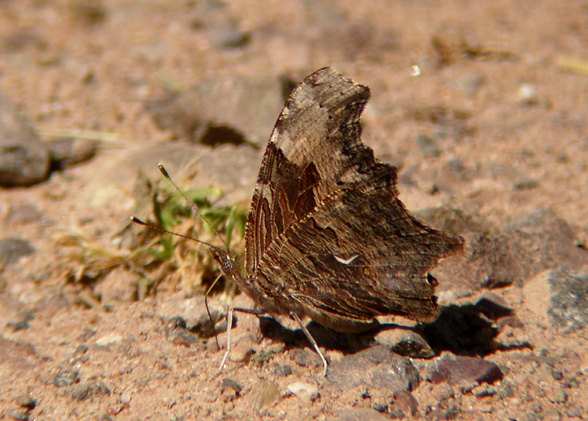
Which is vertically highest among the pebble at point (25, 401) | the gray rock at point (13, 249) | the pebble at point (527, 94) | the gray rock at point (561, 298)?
the pebble at point (527, 94)

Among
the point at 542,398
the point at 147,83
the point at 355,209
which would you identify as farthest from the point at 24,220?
the point at 542,398

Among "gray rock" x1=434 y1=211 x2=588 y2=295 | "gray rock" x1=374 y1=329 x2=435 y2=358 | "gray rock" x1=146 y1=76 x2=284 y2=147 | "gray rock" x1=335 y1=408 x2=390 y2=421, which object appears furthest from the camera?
"gray rock" x1=146 y1=76 x2=284 y2=147

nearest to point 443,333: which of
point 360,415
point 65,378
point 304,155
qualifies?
point 360,415

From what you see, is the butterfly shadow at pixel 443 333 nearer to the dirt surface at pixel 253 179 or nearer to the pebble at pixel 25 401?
the dirt surface at pixel 253 179

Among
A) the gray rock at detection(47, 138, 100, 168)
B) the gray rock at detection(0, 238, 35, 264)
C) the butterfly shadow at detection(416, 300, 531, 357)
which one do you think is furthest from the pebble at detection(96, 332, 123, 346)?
the gray rock at detection(47, 138, 100, 168)

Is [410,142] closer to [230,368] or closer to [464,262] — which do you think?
[464,262]

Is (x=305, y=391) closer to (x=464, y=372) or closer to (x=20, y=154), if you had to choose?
(x=464, y=372)

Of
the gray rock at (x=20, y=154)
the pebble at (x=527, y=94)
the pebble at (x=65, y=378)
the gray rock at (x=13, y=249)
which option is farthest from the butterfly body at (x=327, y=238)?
the pebble at (x=527, y=94)

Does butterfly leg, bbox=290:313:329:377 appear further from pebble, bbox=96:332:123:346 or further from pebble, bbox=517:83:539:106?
pebble, bbox=517:83:539:106
